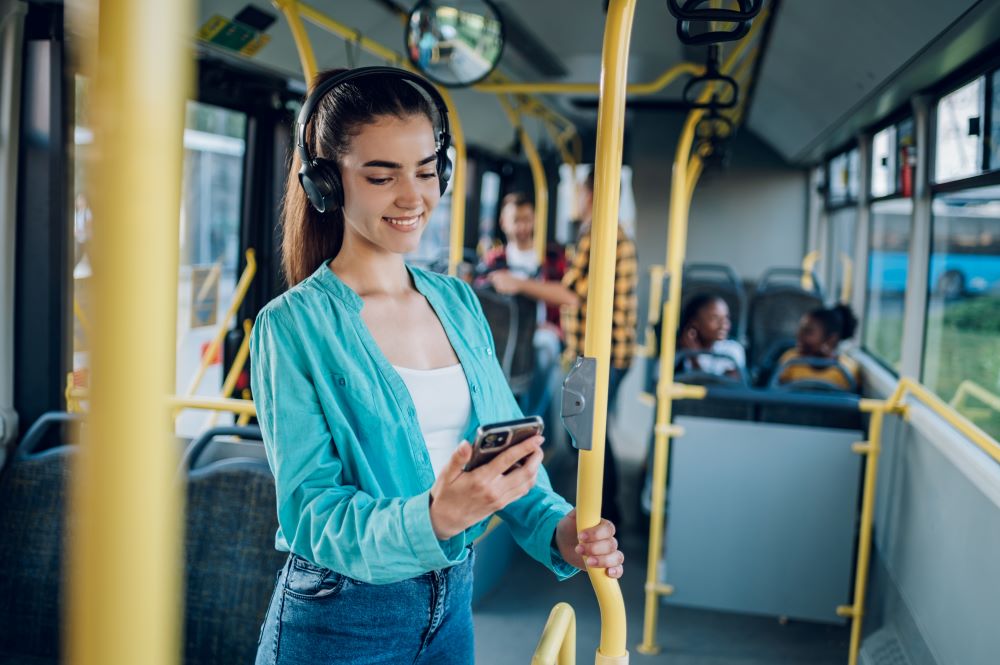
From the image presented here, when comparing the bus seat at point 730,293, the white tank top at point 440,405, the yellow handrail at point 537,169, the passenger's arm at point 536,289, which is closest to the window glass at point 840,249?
the bus seat at point 730,293

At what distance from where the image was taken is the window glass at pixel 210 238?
4.11 metres

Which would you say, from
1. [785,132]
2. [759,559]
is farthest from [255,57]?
[785,132]

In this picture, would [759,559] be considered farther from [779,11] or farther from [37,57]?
[37,57]

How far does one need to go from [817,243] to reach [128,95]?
981 centimetres

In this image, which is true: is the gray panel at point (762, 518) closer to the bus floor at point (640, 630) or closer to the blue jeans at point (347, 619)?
the bus floor at point (640, 630)

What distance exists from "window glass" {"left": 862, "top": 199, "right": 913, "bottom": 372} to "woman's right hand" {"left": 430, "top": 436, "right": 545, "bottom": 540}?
410 centimetres

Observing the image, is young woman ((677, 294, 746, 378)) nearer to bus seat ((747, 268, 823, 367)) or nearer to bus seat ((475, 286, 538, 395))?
bus seat ((475, 286, 538, 395))

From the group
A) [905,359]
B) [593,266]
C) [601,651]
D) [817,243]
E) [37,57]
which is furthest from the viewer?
Answer: [817,243]

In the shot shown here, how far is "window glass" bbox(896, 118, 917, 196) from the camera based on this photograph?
4.54 m

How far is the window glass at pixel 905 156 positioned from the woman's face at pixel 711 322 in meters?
1.18

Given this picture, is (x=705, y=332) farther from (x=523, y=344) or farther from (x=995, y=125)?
(x=995, y=125)

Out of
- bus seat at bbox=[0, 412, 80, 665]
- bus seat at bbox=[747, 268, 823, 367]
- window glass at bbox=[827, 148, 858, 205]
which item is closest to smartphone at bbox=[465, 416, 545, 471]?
bus seat at bbox=[0, 412, 80, 665]

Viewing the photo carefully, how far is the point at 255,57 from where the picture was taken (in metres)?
3.90

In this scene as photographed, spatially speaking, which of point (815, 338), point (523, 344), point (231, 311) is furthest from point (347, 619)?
point (815, 338)
